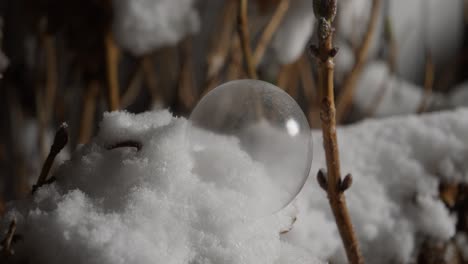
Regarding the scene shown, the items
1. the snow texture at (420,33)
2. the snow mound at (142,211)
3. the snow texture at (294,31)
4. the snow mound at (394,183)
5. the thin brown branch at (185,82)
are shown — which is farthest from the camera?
the snow texture at (420,33)

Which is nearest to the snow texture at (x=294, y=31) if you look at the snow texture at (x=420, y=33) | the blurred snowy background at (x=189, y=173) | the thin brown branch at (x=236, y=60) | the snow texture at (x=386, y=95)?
the blurred snowy background at (x=189, y=173)

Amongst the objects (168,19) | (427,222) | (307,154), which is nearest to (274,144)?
(307,154)

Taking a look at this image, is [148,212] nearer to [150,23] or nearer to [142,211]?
[142,211]

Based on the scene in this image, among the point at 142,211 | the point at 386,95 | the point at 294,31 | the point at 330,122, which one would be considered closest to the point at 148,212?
the point at 142,211

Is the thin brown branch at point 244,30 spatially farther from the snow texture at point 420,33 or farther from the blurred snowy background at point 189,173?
the snow texture at point 420,33

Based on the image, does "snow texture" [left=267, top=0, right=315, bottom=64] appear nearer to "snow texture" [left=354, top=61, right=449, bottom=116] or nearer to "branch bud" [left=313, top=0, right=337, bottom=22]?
"branch bud" [left=313, top=0, right=337, bottom=22]
